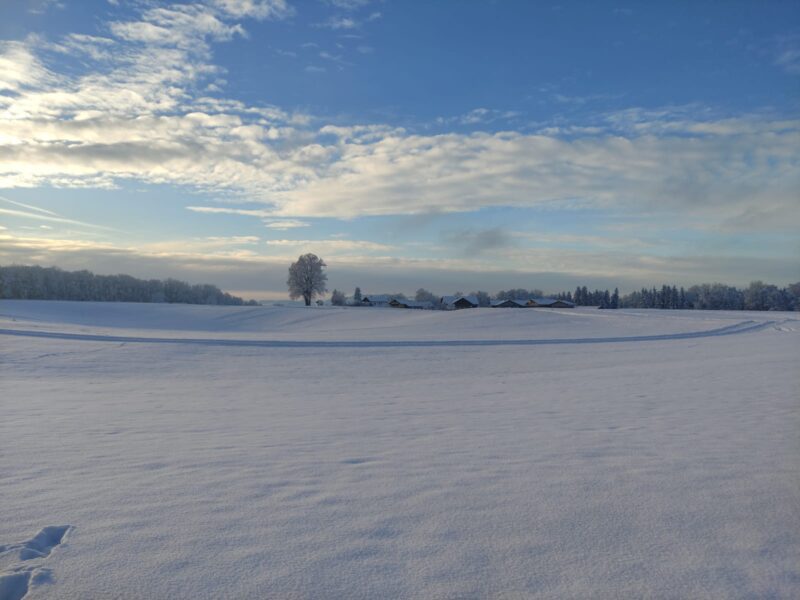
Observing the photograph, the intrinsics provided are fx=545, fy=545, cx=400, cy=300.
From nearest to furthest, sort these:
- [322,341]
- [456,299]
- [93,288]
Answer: [322,341] → [93,288] → [456,299]

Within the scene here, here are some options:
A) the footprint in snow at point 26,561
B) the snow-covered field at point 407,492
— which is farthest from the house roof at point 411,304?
the footprint in snow at point 26,561

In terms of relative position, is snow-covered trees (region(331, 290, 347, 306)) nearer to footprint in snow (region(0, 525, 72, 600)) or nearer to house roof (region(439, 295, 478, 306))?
house roof (region(439, 295, 478, 306))

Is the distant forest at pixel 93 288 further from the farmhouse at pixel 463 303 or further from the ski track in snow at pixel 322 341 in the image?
the ski track in snow at pixel 322 341

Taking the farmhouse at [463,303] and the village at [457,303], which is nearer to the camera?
the village at [457,303]

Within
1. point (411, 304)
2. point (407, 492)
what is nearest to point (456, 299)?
point (411, 304)

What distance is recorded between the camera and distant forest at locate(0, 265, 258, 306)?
7612 cm

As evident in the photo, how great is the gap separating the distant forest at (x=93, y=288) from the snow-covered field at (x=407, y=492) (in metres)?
76.1

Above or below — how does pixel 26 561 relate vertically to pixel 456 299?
below

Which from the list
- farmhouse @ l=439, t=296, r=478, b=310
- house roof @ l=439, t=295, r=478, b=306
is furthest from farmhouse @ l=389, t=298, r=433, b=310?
farmhouse @ l=439, t=296, r=478, b=310

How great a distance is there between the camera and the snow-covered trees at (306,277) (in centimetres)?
8912

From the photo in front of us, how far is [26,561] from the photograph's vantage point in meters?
3.80

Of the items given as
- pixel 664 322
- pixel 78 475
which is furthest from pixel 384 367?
pixel 664 322

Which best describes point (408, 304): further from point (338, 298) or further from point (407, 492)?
point (407, 492)

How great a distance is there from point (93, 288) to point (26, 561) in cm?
9790
